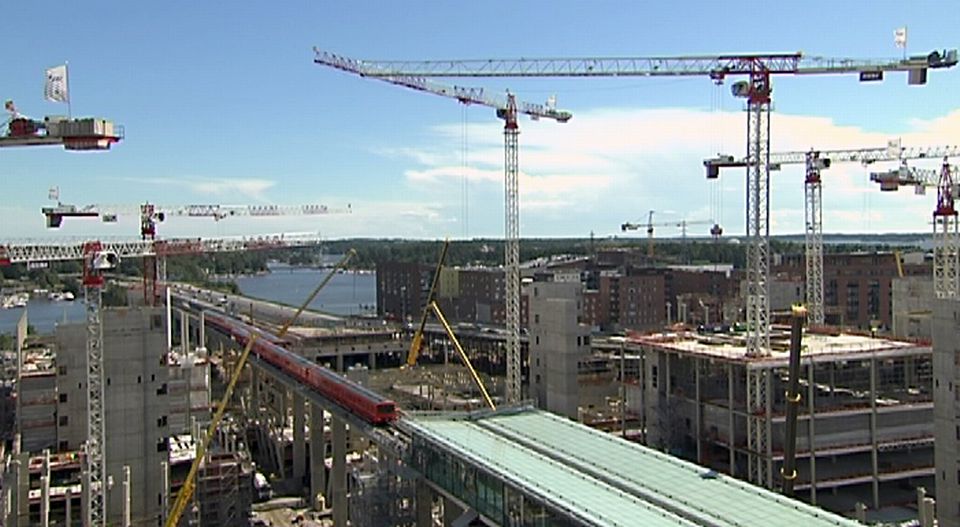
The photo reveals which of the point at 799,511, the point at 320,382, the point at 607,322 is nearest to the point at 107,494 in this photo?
the point at 320,382

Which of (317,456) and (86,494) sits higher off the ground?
(86,494)

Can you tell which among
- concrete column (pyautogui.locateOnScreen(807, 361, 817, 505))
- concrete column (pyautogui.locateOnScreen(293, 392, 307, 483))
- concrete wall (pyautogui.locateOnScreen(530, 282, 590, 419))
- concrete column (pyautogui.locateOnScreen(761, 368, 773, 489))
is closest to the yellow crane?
concrete wall (pyautogui.locateOnScreen(530, 282, 590, 419))

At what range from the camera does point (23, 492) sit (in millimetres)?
26469

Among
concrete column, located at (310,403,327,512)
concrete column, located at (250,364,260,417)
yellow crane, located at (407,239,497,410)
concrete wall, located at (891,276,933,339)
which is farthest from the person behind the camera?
concrete column, located at (250,364,260,417)

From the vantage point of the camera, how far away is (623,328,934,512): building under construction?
28.1m

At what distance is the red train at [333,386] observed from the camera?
25953 millimetres

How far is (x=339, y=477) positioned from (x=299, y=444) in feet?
27.4

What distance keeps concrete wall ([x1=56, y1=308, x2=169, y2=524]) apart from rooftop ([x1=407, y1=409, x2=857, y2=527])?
8.30 meters

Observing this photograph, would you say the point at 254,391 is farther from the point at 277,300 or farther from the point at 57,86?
the point at 277,300

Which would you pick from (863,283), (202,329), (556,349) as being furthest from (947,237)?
(202,329)

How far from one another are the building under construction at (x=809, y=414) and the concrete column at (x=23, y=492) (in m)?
20.4

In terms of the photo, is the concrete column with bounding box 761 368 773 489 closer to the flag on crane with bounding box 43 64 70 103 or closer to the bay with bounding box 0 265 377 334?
the flag on crane with bounding box 43 64 70 103


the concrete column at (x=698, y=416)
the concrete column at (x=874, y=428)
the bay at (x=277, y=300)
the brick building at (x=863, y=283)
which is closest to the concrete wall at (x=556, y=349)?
the concrete column at (x=698, y=416)

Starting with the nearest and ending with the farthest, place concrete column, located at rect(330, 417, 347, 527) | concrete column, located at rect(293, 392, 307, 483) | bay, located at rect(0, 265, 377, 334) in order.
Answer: concrete column, located at rect(330, 417, 347, 527) < concrete column, located at rect(293, 392, 307, 483) < bay, located at rect(0, 265, 377, 334)
